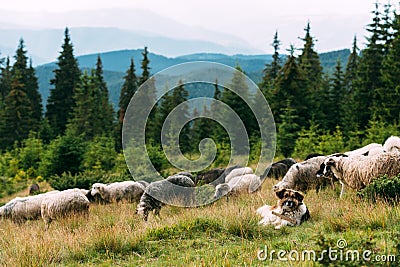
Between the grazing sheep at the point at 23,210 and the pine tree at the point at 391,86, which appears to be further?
the pine tree at the point at 391,86

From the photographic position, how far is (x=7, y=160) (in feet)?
118

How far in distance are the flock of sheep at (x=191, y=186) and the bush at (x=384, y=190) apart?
823 millimetres

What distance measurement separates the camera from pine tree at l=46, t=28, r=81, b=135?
2014 inches

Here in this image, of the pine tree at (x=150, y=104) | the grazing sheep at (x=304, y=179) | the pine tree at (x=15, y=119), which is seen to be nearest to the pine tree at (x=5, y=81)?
the pine tree at (x=15, y=119)

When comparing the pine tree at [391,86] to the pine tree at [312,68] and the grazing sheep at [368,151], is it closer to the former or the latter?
the pine tree at [312,68]

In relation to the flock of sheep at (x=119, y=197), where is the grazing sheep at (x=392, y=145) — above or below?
above

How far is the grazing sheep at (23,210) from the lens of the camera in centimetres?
1308

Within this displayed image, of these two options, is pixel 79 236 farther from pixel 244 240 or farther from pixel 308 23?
pixel 308 23

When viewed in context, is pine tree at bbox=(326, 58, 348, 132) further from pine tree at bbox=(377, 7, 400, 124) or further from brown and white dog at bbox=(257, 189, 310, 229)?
brown and white dog at bbox=(257, 189, 310, 229)

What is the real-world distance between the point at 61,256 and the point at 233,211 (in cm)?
340

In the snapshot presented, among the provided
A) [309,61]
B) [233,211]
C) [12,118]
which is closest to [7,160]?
[12,118]

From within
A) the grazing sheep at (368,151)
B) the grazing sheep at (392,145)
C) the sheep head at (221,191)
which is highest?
the grazing sheep at (392,145)

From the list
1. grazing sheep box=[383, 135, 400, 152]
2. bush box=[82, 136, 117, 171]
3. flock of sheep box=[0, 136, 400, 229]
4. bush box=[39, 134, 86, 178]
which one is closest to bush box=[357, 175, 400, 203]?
flock of sheep box=[0, 136, 400, 229]

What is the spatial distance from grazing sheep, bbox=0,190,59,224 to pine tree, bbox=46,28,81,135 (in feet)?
123
